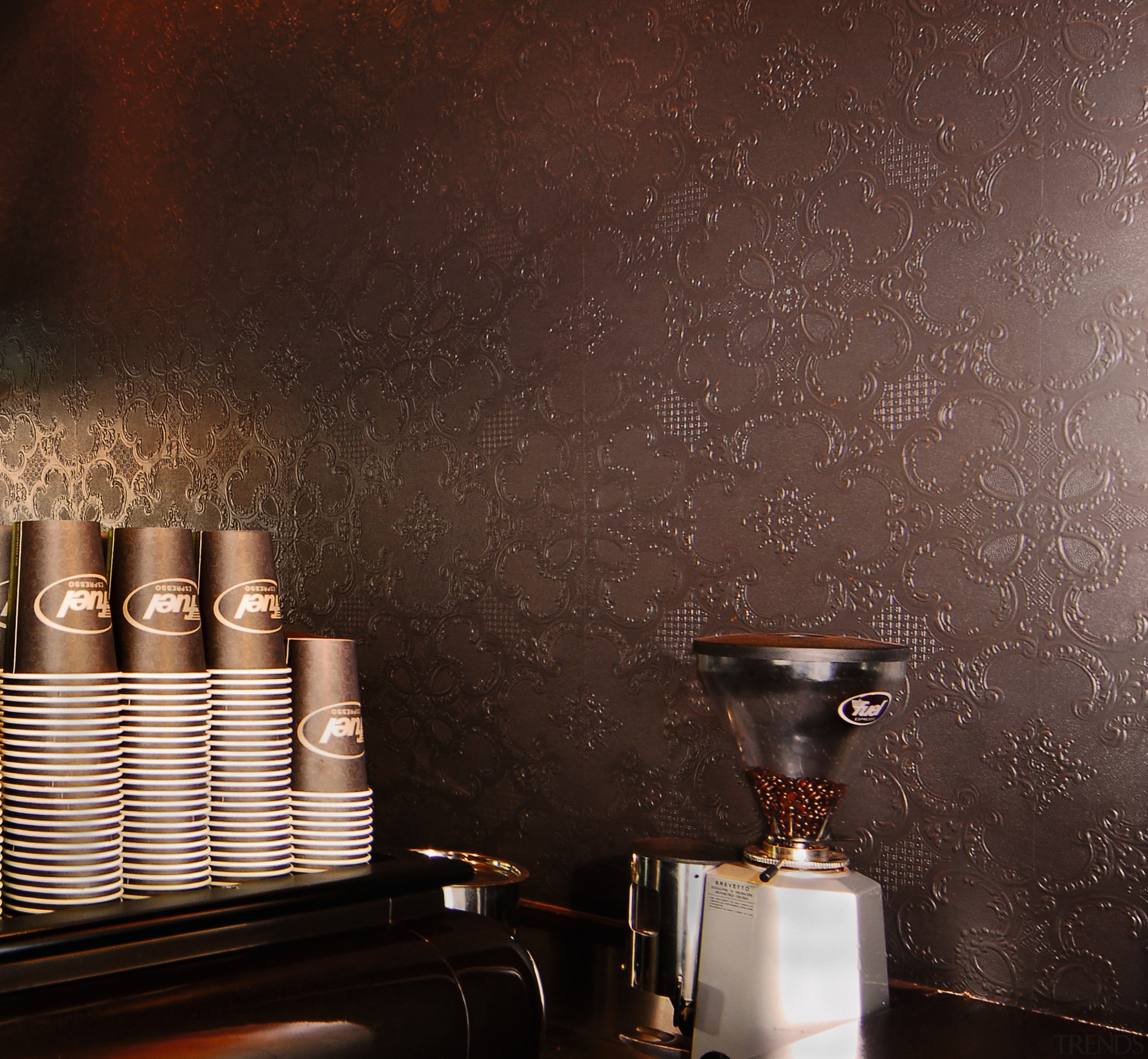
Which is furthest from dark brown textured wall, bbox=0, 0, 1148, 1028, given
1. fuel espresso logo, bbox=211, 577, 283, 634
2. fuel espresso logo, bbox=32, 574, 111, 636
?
fuel espresso logo, bbox=32, 574, 111, 636

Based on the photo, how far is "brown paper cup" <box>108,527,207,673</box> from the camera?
1082 millimetres

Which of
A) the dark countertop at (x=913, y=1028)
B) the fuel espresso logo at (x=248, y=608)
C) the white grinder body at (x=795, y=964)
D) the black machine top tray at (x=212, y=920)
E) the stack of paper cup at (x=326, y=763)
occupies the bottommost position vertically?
the dark countertop at (x=913, y=1028)

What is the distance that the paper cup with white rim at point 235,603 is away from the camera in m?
1.15

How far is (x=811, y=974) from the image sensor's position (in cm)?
133

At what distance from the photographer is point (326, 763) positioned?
1180mm

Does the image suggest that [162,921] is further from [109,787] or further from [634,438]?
[634,438]

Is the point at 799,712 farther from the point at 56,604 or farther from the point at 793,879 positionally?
the point at 56,604

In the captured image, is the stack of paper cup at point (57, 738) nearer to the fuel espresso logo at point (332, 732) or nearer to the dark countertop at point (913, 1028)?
the fuel espresso logo at point (332, 732)

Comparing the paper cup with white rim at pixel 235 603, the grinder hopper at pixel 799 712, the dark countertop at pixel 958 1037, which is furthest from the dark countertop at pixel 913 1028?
the paper cup with white rim at pixel 235 603

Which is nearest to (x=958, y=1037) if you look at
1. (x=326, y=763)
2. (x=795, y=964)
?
(x=795, y=964)

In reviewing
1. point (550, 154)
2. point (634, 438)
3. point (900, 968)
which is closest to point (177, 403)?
point (550, 154)

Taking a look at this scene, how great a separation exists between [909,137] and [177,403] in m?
2.12

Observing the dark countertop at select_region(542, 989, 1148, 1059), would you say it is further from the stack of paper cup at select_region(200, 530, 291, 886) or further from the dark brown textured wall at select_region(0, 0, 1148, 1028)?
the stack of paper cup at select_region(200, 530, 291, 886)

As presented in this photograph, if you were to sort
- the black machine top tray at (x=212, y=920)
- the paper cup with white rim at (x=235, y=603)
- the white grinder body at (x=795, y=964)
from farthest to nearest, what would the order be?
the white grinder body at (x=795, y=964) < the paper cup with white rim at (x=235, y=603) < the black machine top tray at (x=212, y=920)
